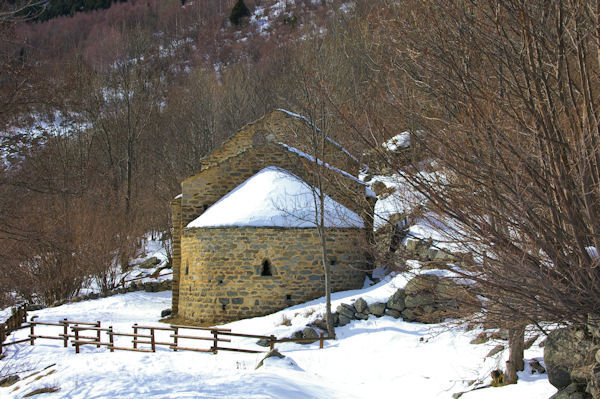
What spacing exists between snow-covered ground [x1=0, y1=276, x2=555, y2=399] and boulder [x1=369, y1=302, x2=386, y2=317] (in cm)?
15

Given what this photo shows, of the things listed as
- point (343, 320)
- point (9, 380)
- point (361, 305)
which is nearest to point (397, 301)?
point (361, 305)

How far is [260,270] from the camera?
1443 centimetres

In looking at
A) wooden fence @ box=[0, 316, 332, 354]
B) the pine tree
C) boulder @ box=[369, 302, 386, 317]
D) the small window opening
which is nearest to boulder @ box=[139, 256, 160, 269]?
wooden fence @ box=[0, 316, 332, 354]

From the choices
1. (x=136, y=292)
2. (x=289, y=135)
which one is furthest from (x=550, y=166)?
(x=136, y=292)

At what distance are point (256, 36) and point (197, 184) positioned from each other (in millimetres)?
50372

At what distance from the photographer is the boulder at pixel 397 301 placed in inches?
483

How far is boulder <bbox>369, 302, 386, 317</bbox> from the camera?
12344 millimetres

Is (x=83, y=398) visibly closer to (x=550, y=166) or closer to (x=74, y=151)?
(x=550, y=166)

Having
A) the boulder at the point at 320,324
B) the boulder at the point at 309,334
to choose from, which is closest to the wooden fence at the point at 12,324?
the boulder at the point at 309,334

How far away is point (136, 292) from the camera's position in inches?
845

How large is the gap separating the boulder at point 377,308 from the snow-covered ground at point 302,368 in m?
0.15

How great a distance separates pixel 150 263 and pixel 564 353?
24868mm

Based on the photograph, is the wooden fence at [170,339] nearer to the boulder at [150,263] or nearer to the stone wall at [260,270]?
the stone wall at [260,270]

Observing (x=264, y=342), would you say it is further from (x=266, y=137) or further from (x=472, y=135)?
(x=266, y=137)
